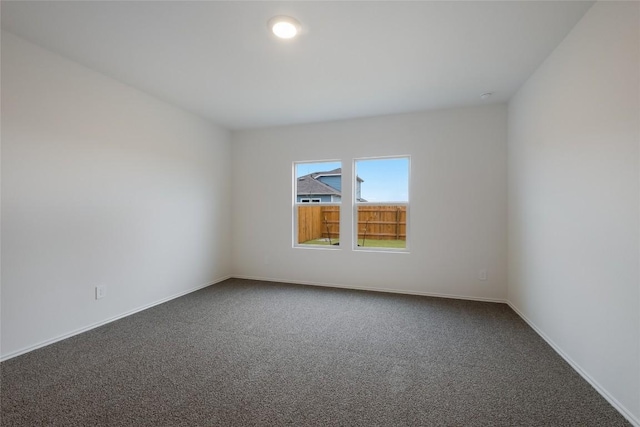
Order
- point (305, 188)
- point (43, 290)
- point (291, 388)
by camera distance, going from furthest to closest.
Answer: point (305, 188), point (43, 290), point (291, 388)

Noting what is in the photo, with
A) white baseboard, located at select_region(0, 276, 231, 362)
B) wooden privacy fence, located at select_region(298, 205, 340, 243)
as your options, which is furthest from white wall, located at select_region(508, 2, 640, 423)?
white baseboard, located at select_region(0, 276, 231, 362)

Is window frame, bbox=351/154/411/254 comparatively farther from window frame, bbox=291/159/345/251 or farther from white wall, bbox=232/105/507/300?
window frame, bbox=291/159/345/251

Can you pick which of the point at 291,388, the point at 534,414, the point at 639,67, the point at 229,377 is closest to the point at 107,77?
the point at 229,377

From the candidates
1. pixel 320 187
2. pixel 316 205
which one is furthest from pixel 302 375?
pixel 320 187

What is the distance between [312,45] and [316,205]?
2.57m

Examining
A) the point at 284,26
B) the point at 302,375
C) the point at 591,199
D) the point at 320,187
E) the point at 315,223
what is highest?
the point at 284,26

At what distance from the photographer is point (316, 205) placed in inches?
181

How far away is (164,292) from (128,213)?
1.12 metres

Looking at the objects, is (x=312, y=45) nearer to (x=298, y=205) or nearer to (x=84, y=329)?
(x=298, y=205)

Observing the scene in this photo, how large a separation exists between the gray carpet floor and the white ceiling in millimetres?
2498

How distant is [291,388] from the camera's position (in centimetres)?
188

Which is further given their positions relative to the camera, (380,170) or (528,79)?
(380,170)

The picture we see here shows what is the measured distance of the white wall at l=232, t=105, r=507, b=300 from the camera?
12.0ft

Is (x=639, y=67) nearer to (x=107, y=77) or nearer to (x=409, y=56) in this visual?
(x=409, y=56)
